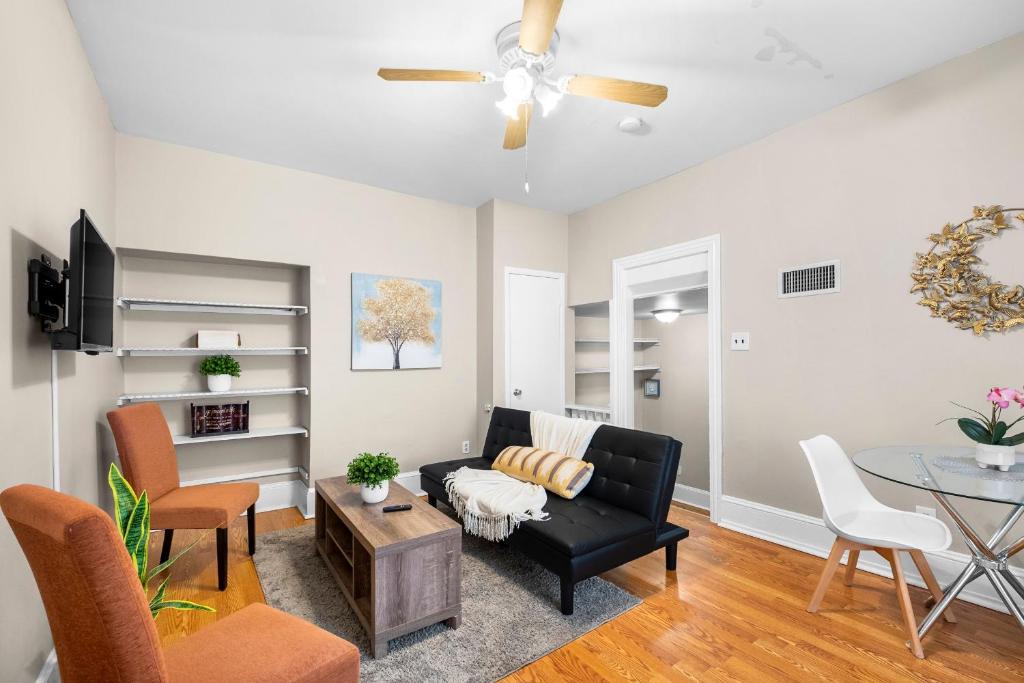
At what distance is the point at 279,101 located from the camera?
2.73m

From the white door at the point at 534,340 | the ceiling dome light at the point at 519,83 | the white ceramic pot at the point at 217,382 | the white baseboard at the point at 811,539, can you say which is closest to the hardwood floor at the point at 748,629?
the white baseboard at the point at 811,539

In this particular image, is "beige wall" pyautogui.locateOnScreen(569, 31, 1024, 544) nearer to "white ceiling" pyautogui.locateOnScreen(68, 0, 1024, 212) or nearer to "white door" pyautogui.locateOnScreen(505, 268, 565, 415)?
"white ceiling" pyautogui.locateOnScreen(68, 0, 1024, 212)

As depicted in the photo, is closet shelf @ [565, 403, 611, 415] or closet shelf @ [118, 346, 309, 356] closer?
closet shelf @ [118, 346, 309, 356]

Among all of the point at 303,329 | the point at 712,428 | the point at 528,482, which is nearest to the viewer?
the point at 528,482

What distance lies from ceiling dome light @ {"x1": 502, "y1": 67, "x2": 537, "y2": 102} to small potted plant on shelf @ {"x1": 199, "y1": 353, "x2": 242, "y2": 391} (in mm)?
2858

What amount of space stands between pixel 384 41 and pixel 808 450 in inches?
113

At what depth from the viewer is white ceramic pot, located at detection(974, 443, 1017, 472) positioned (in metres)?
1.89

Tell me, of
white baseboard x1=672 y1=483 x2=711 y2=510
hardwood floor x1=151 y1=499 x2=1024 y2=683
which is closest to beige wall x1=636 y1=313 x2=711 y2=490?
white baseboard x1=672 y1=483 x2=711 y2=510

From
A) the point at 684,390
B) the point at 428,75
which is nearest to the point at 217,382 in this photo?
the point at 428,75

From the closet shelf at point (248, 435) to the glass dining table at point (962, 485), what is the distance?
3.65 meters

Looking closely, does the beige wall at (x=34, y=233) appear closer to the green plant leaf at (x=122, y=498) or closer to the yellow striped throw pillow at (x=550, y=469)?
the green plant leaf at (x=122, y=498)

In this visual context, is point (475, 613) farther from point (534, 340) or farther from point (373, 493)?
point (534, 340)

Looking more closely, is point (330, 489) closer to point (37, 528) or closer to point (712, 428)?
point (37, 528)

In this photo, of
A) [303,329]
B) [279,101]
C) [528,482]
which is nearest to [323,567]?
[528,482]
